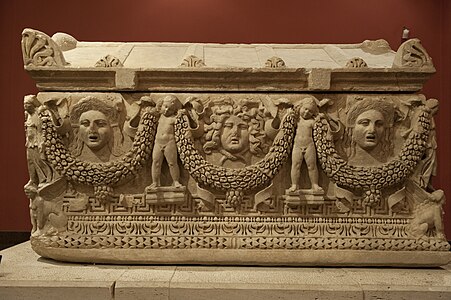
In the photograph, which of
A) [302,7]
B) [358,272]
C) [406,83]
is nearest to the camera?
[358,272]

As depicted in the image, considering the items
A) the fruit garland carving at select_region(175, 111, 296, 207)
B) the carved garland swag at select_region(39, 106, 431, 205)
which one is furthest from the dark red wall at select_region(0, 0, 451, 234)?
the fruit garland carving at select_region(175, 111, 296, 207)

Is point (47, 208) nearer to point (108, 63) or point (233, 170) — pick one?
point (108, 63)

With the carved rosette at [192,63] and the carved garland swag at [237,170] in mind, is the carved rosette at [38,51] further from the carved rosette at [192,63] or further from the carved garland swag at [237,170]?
the carved rosette at [192,63]

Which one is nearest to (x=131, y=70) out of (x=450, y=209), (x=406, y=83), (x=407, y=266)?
(x=406, y=83)

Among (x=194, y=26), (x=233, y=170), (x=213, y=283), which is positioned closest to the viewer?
(x=213, y=283)

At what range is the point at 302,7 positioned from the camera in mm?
4902

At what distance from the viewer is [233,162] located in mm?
3648

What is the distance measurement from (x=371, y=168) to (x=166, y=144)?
1531mm

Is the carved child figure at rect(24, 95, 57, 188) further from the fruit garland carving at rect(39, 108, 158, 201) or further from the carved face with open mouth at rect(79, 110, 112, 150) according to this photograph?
the carved face with open mouth at rect(79, 110, 112, 150)

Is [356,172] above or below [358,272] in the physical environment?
above

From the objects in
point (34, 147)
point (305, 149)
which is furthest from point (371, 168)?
point (34, 147)

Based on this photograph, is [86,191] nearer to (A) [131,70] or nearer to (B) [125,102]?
(B) [125,102]

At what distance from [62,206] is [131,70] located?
1143 mm

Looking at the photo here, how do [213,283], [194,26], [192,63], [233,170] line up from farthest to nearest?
1. [194,26]
2. [192,63]
3. [233,170]
4. [213,283]
